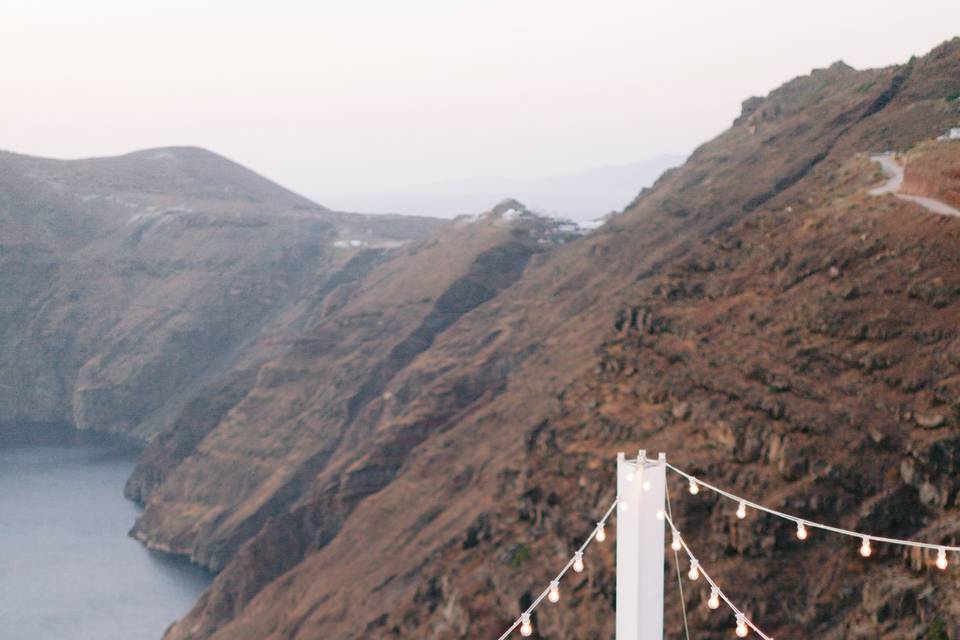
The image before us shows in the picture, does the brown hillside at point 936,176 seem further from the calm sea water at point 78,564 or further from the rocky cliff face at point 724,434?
the calm sea water at point 78,564

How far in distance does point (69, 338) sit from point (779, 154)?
442 ft

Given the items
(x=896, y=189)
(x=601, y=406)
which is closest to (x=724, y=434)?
(x=601, y=406)

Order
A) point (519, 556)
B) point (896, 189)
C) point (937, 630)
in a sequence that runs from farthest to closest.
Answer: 1. point (896, 189)
2. point (519, 556)
3. point (937, 630)

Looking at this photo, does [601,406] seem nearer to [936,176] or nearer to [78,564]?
[936,176]

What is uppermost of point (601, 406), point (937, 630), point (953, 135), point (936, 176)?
point (953, 135)

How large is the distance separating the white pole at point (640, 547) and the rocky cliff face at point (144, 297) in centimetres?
14000

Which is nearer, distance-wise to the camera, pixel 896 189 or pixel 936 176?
pixel 936 176

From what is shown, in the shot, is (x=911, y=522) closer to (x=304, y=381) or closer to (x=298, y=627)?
(x=298, y=627)

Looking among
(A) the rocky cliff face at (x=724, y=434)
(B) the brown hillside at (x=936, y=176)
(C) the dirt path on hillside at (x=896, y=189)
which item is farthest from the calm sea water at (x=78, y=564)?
(B) the brown hillside at (x=936, y=176)

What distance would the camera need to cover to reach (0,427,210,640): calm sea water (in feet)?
277

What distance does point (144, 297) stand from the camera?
587ft

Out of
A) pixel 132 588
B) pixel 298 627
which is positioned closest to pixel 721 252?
pixel 298 627

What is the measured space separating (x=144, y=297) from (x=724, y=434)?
158 metres

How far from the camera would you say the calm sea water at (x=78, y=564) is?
3328 inches
